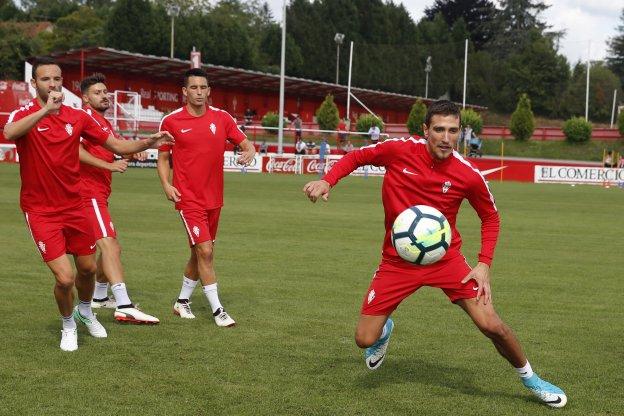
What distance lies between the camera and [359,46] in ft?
318

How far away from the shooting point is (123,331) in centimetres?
792

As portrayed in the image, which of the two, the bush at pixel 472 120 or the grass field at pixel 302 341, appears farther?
the bush at pixel 472 120

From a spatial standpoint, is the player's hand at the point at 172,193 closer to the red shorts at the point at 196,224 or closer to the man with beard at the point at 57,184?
the red shorts at the point at 196,224

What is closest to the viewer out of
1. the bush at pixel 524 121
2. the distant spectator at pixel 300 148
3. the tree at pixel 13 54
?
the distant spectator at pixel 300 148

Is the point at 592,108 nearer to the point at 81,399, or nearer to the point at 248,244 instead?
the point at 248,244

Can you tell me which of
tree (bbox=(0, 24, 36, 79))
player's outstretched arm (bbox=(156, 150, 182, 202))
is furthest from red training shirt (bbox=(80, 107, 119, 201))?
tree (bbox=(0, 24, 36, 79))

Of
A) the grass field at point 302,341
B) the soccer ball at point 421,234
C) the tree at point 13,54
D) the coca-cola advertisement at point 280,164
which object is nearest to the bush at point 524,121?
the coca-cola advertisement at point 280,164

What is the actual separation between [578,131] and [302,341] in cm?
5926

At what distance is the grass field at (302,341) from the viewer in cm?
585

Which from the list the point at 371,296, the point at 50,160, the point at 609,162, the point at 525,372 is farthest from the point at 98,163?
the point at 609,162

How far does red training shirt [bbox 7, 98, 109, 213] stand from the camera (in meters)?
6.92

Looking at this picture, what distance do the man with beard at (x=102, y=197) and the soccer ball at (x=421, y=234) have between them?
3141 millimetres

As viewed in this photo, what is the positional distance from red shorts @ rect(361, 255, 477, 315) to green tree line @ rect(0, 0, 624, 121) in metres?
74.5

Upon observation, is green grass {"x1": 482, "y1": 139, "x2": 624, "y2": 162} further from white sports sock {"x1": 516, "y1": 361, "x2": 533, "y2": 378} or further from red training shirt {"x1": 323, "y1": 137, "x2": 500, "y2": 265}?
white sports sock {"x1": 516, "y1": 361, "x2": 533, "y2": 378}
